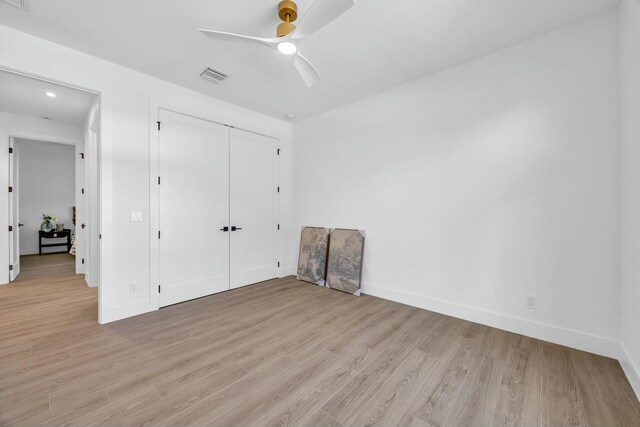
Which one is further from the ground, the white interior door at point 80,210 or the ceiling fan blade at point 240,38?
the ceiling fan blade at point 240,38

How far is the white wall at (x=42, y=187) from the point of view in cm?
705

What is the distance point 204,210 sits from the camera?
370 cm

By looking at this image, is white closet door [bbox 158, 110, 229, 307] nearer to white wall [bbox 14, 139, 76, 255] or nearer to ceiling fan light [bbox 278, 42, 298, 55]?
ceiling fan light [bbox 278, 42, 298, 55]

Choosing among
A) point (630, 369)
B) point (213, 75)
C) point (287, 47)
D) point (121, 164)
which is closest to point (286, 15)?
point (287, 47)

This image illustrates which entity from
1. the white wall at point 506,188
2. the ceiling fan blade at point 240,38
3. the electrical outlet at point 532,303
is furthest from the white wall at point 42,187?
the electrical outlet at point 532,303

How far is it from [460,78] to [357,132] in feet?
4.75

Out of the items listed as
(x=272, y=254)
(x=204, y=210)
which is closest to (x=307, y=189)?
(x=272, y=254)

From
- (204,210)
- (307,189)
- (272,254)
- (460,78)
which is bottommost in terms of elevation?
(272,254)

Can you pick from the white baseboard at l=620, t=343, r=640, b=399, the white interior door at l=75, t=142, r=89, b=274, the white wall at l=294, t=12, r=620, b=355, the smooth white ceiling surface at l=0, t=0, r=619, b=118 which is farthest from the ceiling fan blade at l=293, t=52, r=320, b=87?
the white interior door at l=75, t=142, r=89, b=274

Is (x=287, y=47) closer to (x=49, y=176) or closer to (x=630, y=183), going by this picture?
(x=630, y=183)

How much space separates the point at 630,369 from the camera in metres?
1.87

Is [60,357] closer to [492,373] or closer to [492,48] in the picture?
[492,373]

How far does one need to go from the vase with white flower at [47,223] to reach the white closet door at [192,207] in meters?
6.70

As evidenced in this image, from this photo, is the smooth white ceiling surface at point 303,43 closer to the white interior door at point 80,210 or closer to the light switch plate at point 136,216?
the light switch plate at point 136,216
